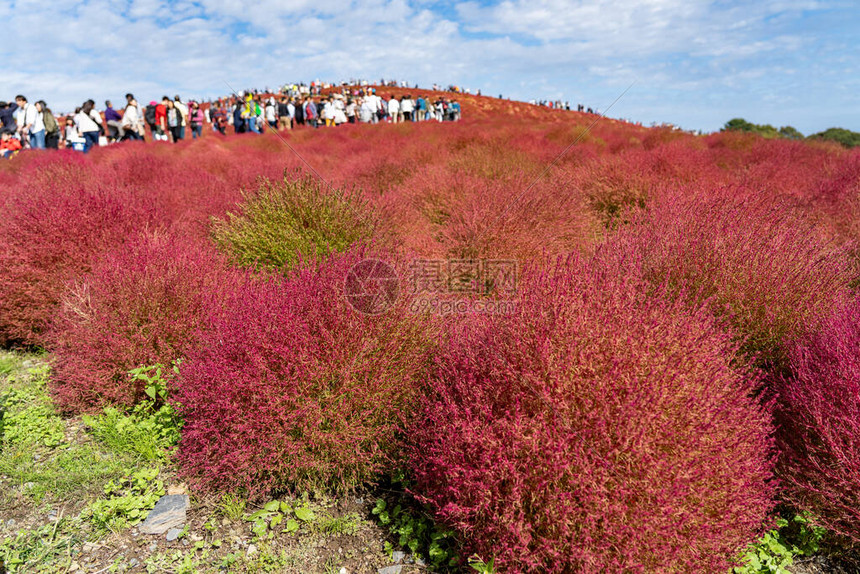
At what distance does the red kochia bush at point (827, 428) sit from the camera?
1954mm

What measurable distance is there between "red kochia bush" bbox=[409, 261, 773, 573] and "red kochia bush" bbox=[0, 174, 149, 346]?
3.59 m

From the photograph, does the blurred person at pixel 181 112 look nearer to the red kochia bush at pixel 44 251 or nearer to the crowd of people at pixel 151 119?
Answer: the crowd of people at pixel 151 119

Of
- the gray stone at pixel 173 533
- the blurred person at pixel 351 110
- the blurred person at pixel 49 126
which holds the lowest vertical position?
the gray stone at pixel 173 533

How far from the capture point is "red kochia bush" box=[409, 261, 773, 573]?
1.63 metres

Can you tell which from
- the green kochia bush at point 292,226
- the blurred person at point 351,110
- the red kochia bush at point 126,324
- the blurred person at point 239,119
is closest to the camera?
the red kochia bush at point 126,324

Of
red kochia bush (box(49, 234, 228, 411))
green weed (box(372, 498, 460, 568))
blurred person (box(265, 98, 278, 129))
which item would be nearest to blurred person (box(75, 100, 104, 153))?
blurred person (box(265, 98, 278, 129))

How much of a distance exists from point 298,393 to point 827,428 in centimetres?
232

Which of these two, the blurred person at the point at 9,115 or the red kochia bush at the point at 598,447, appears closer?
the red kochia bush at the point at 598,447

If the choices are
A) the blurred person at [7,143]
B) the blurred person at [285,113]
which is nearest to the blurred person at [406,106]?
the blurred person at [285,113]

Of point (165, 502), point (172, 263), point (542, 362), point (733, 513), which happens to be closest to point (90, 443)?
point (165, 502)

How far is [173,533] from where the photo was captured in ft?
7.22

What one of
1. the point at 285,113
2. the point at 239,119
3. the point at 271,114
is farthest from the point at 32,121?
the point at 285,113

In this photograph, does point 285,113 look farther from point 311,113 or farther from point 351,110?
point 351,110

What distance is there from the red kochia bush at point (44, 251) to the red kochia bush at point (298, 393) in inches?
90.1
